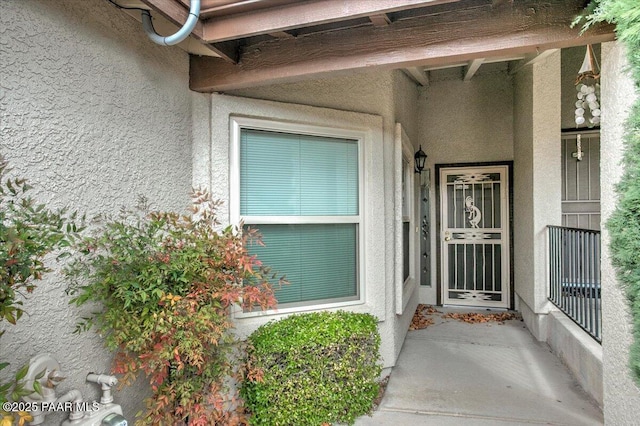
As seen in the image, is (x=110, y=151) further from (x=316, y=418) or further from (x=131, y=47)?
(x=316, y=418)

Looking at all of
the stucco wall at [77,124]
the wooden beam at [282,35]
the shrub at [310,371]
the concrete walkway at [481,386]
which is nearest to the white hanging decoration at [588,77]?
the wooden beam at [282,35]

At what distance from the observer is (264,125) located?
327 centimetres

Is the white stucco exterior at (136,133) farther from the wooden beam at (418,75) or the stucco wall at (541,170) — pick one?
the stucco wall at (541,170)

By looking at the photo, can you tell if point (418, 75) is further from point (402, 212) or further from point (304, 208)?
point (304, 208)

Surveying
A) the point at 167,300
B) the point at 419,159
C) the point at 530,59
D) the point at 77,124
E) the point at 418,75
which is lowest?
the point at 167,300

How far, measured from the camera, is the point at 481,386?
3779 millimetres

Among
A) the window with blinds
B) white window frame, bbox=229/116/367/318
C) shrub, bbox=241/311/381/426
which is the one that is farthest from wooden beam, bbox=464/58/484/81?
shrub, bbox=241/311/381/426

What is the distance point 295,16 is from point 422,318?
5.33 metres

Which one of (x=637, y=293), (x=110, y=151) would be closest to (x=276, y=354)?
(x=110, y=151)

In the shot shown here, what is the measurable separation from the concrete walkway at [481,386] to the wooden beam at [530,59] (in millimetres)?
3778

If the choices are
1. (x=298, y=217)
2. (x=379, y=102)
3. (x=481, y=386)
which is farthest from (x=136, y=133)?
(x=481, y=386)

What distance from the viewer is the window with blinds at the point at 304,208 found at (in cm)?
328

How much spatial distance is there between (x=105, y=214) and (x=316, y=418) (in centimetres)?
219

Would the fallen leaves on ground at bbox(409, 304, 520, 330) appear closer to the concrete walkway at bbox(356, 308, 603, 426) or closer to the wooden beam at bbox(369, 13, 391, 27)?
the concrete walkway at bbox(356, 308, 603, 426)
